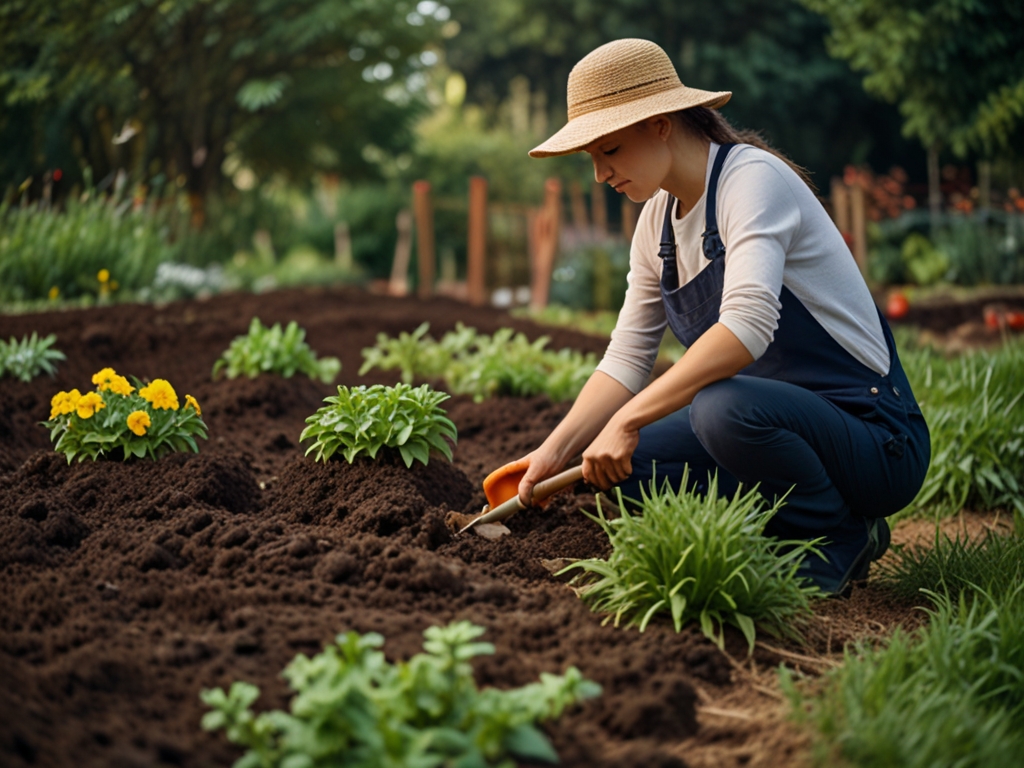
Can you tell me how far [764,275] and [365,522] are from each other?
1252 millimetres

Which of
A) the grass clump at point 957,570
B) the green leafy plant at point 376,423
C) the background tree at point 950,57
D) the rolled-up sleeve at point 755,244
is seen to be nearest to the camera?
the rolled-up sleeve at point 755,244

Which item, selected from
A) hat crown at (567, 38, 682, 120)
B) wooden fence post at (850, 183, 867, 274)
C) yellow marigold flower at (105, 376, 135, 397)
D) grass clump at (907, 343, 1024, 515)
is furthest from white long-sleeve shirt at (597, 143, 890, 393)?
wooden fence post at (850, 183, 867, 274)

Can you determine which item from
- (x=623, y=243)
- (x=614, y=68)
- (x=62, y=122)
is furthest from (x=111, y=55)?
(x=614, y=68)

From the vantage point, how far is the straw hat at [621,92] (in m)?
2.50

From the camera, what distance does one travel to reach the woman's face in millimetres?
2564

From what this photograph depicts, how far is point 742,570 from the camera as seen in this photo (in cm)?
225

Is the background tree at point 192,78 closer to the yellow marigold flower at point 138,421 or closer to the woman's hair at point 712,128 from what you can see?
the yellow marigold flower at point 138,421

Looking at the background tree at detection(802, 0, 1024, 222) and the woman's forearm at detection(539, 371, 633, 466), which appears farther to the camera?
the background tree at detection(802, 0, 1024, 222)

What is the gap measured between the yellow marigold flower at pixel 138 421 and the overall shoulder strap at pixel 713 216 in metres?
1.78

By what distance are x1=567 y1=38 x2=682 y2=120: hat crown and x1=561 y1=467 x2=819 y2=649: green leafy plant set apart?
1.06m

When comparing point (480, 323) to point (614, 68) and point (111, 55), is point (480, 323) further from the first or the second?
point (111, 55)

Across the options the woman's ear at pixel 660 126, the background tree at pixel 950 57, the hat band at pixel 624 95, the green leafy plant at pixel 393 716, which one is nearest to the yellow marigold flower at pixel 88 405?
the green leafy plant at pixel 393 716

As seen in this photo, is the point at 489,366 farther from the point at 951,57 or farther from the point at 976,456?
the point at 951,57

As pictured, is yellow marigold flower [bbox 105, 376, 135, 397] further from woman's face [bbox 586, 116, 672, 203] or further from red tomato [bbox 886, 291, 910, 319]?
red tomato [bbox 886, 291, 910, 319]
